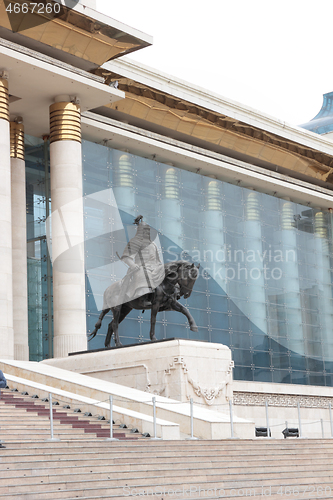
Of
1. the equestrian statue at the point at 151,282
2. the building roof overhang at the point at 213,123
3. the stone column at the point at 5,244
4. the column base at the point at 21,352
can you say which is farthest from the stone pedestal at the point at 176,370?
the building roof overhang at the point at 213,123

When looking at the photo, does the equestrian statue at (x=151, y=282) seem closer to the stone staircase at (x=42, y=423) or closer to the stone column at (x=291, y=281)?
the stone staircase at (x=42, y=423)

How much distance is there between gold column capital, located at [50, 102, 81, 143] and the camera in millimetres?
24156

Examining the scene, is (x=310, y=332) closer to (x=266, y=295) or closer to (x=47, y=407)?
(x=266, y=295)

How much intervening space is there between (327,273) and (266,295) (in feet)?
16.0

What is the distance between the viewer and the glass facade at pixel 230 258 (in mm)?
26703

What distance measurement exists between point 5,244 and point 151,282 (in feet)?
14.8

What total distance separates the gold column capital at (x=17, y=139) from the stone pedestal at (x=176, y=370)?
839 cm

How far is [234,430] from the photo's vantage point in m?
14.7

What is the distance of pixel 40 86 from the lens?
77.5 ft

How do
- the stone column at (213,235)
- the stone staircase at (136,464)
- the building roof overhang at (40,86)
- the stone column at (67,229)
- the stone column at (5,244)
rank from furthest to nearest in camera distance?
the stone column at (213,235)
the stone column at (67,229)
the building roof overhang at (40,86)
the stone column at (5,244)
the stone staircase at (136,464)

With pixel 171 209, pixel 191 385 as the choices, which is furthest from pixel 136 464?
pixel 171 209

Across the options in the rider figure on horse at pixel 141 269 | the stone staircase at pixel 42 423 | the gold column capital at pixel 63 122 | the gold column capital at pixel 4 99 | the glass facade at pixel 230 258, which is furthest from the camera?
the glass facade at pixel 230 258

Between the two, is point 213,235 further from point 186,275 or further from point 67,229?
point 186,275

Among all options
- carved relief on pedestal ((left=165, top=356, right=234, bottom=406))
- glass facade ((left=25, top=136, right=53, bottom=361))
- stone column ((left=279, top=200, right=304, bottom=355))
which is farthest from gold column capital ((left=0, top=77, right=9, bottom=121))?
stone column ((left=279, top=200, right=304, bottom=355))
